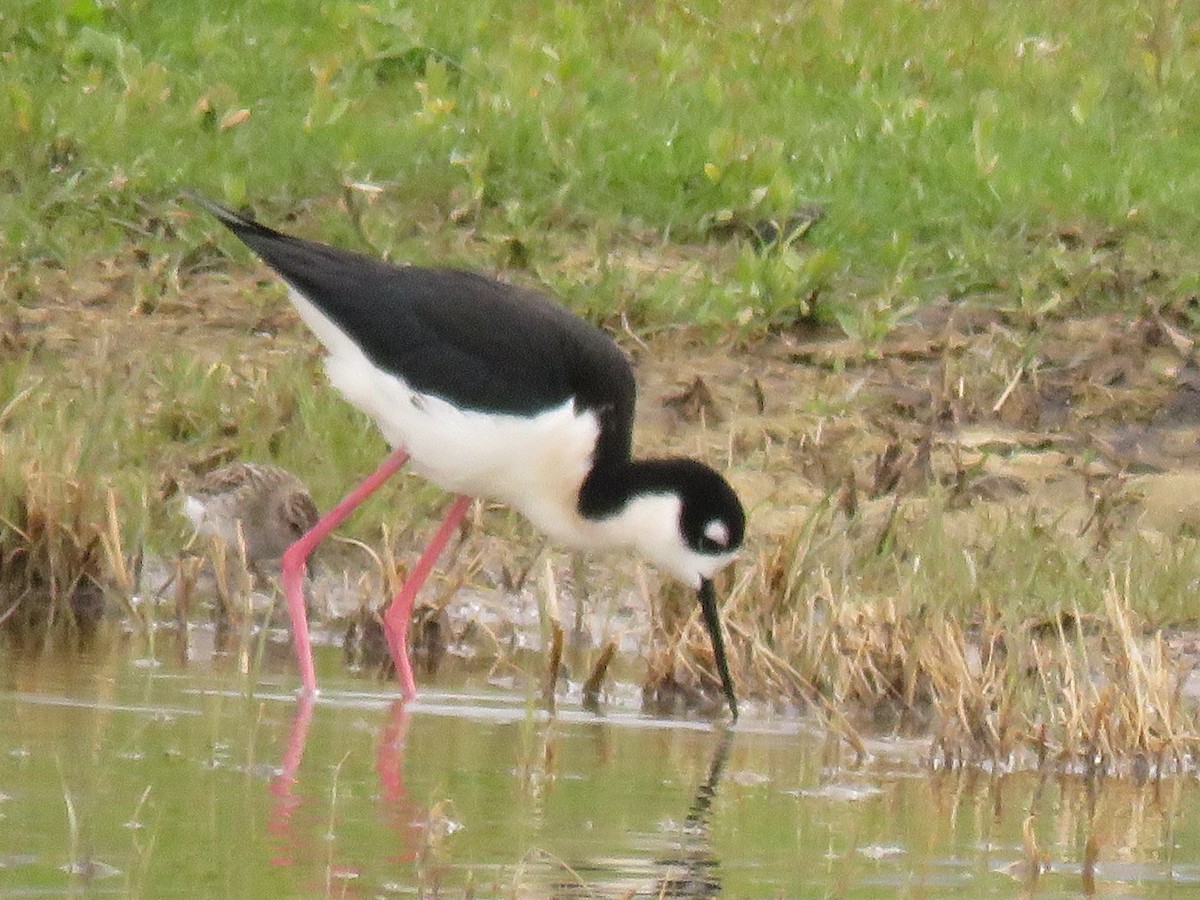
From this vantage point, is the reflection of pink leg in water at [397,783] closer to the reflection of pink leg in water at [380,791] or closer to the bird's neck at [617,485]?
the reflection of pink leg in water at [380,791]

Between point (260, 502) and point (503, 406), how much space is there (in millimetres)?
1209

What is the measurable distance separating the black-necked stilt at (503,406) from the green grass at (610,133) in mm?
2388

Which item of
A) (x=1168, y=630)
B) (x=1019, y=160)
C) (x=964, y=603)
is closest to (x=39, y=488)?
(x=964, y=603)

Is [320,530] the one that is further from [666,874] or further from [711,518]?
[666,874]

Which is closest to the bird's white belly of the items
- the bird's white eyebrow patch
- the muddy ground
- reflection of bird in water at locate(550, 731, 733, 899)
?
the bird's white eyebrow patch

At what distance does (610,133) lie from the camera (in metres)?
10.3

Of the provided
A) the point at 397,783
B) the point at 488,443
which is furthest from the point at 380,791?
the point at 488,443

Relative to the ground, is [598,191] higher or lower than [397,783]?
higher

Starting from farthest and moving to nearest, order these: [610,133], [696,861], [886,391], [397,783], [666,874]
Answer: [610,133], [886,391], [397,783], [696,861], [666,874]

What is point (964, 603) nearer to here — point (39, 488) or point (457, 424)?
point (457, 424)

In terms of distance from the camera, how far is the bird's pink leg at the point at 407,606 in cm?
660

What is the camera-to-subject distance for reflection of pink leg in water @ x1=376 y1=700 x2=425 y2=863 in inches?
182

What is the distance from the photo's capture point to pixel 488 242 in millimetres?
9742

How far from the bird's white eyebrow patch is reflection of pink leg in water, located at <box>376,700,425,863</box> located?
955mm
